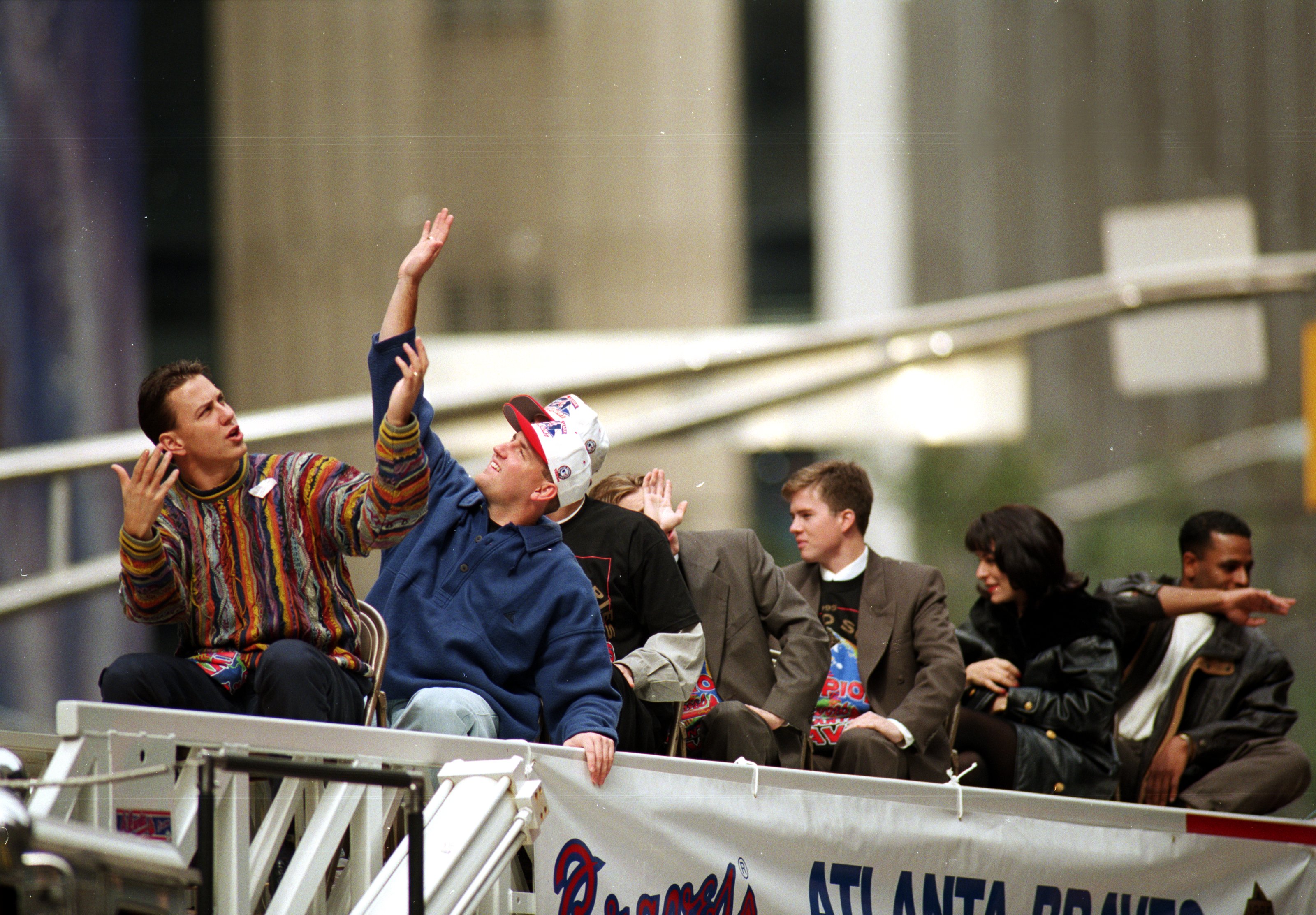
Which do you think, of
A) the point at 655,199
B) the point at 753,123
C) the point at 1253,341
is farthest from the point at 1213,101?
the point at 655,199

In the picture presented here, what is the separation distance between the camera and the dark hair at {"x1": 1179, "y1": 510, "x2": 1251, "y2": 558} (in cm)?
435

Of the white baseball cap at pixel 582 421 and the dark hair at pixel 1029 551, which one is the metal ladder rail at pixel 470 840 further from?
→ the dark hair at pixel 1029 551

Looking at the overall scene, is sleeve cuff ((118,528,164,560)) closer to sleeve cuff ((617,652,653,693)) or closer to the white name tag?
the white name tag

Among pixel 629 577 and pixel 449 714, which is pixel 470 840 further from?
pixel 629 577

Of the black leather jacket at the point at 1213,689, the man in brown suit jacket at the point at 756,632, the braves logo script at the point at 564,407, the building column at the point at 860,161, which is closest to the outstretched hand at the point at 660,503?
the man in brown suit jacket at the point at 756,632

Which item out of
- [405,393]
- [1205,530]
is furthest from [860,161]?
[405,393]

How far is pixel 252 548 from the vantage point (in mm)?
3033

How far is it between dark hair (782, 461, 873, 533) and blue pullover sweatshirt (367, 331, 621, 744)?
1.00 m

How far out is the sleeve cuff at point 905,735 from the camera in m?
3.66

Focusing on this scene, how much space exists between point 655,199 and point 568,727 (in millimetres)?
3321

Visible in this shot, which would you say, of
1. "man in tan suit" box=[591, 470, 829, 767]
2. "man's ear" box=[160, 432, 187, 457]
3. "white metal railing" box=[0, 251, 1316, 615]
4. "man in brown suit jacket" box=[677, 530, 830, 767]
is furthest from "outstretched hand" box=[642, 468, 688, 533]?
"white metal railing" box=[0, 251, 1316, 615]

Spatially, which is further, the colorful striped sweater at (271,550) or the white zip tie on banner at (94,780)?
the colorful striped sweater at (271,550)

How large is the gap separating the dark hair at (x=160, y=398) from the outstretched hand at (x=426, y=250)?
1.71ft

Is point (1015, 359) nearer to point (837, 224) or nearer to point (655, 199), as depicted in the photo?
point (837, 224)
